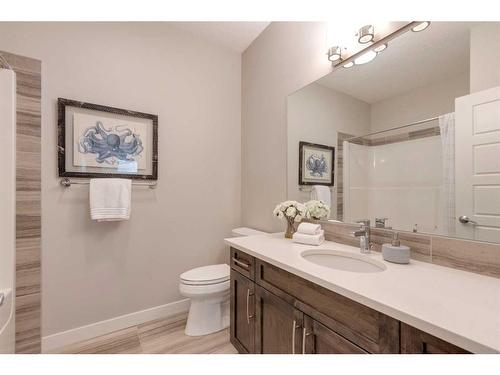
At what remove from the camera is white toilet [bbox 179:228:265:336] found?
160cm

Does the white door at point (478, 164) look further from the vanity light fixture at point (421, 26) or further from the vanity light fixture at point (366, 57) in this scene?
the vanity light fixture at point (366, 57)

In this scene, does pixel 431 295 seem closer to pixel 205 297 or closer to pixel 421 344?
pixel 421 344

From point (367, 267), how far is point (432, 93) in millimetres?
888

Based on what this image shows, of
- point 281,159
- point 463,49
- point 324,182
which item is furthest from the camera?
point 281,159

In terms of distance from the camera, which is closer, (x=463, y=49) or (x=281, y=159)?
(x=463, y=49)

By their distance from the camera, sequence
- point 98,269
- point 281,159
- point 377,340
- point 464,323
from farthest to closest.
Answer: point 281,159 → point 98,269 → point 377,340 → point 464,323

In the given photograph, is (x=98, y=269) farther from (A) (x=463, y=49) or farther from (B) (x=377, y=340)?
(A) (x=463, y=49)

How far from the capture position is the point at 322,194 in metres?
1.55

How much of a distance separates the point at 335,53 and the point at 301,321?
4.99 ft

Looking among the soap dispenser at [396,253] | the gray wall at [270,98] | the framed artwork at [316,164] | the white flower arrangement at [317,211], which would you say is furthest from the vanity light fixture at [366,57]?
the soap dispenser at [396,253]

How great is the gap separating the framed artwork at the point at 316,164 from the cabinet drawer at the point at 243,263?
0.73m

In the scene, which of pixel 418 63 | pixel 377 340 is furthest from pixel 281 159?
pixel 377 340

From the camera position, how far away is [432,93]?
1.02 m

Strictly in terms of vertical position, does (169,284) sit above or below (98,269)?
below
